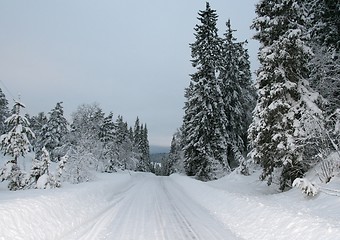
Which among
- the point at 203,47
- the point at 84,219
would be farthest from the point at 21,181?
the point at 203,47

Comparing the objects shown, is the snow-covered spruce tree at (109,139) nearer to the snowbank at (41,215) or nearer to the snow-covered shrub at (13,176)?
the snow-covered shrub at (13,176)

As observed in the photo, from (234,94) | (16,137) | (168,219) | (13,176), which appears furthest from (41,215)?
(234,94)

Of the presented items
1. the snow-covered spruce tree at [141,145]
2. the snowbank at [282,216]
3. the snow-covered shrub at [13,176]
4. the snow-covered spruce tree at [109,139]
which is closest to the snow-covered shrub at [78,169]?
the snow-covered shrub at [13,176]

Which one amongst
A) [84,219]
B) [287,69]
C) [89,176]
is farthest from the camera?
[89,176]

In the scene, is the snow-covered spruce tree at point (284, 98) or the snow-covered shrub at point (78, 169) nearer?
the snow-covered spruce tree at point (284, 98)

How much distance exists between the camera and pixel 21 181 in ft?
58.3

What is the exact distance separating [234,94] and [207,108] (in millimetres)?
6255

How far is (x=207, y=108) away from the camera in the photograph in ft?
94.0

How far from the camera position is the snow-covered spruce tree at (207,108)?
2889 centimetres

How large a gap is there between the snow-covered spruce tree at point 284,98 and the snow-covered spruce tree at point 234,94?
1568 cm

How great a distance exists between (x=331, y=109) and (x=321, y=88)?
4.22ft

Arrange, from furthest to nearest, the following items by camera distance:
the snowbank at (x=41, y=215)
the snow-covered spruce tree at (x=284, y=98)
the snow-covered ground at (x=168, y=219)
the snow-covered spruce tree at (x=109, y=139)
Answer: the snow-covered spruce tree at (x=109, y=139) < the snow-covered spruce tree at (x=284, y=98) < the snow-covered ground at (x=168, y=219) < the snowbank at (x=41, y=215)

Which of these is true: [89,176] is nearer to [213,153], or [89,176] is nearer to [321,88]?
[213,153]

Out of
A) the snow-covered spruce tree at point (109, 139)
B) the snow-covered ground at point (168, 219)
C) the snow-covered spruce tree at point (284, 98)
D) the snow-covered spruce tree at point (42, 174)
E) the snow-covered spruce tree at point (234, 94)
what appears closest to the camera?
the snow-covered ground at point (168, 219)
